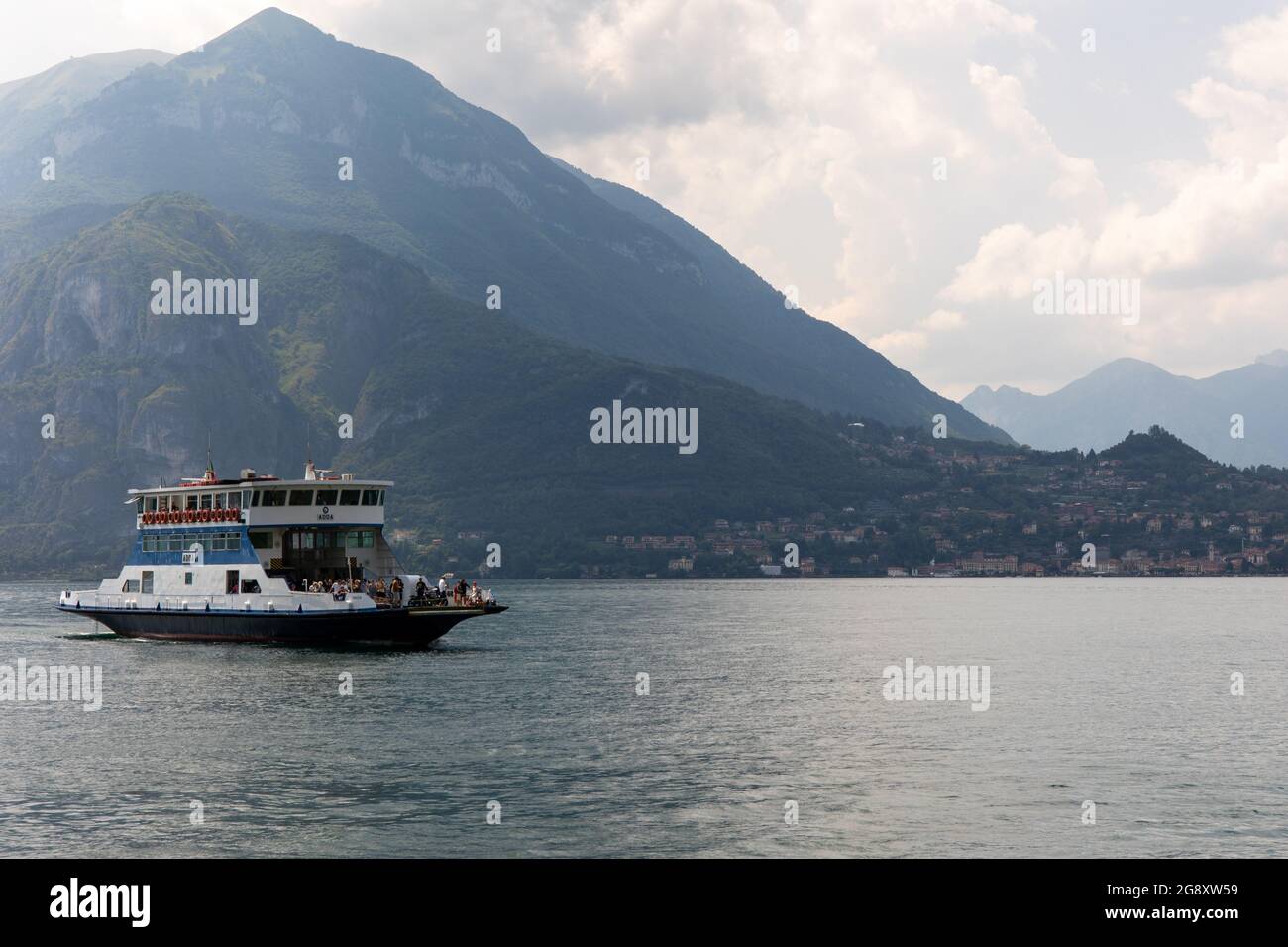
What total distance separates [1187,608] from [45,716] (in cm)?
14549

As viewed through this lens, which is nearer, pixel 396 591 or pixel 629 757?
pixel 629 757

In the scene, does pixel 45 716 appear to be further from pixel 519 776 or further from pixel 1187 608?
pixel 1187 608

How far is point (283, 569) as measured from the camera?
274ft

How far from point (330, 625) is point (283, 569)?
6.28 meters

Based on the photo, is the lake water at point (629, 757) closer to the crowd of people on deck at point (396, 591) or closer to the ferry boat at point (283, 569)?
the ferry boat at point (283, 569)

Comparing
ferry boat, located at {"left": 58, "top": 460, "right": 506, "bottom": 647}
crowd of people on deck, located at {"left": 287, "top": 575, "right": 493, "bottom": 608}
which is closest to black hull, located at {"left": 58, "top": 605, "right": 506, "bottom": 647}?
ferry boat, located at {"left": 58, "top": 460, "right": 506, "bottom": 647}

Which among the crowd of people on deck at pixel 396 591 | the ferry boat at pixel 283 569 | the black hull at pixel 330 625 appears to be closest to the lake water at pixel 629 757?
the black hull at pixel 330 625

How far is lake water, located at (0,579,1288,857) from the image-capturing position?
110 feet

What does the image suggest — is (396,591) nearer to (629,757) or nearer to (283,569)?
(283,569)

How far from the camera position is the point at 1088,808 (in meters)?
36.9

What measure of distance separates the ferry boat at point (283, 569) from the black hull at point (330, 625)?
81mm

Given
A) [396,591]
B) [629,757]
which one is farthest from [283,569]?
[629,757]

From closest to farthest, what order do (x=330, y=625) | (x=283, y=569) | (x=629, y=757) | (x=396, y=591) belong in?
(x=629, y=757) → (x=330, y=625) → (x=396, y=591) → (x=283, y=569)
